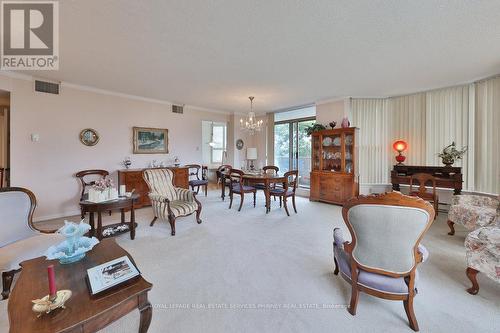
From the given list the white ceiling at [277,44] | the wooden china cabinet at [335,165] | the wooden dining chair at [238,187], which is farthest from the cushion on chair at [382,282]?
the wooden china cabinet at [335,165]

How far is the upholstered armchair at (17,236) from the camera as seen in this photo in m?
1.88

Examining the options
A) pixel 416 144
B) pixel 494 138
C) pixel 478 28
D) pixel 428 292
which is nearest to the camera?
pixel 428 292

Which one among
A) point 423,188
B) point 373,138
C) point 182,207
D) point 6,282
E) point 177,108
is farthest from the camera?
point 177,108

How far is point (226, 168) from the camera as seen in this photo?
6812 millimetres

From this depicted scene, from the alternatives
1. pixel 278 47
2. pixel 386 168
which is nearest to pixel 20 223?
pixel 278 47

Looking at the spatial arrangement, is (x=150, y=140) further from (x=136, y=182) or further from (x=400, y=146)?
(x=400, y=146)

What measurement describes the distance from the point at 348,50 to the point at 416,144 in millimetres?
3506

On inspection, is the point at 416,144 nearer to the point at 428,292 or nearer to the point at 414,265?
the point at 428,292

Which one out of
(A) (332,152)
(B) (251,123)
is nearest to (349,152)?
(A) (332,152)

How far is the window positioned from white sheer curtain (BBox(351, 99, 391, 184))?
1.31 m

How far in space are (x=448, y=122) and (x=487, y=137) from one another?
71 cm

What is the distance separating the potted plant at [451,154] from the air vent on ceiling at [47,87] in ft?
26.4

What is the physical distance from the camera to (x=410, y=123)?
517 centimetres

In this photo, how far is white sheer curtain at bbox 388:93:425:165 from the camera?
503 centimetres
